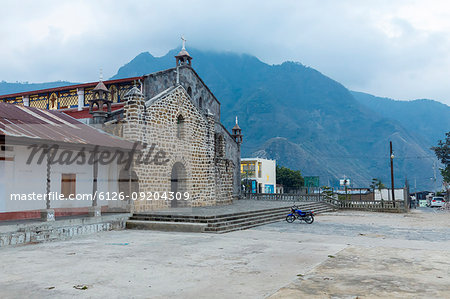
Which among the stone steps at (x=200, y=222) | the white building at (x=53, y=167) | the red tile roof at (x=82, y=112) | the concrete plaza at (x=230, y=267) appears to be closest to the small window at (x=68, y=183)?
the white building at (x=53, y=167)

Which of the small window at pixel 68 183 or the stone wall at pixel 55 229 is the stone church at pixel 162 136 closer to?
the stone wall at pixel 55 229

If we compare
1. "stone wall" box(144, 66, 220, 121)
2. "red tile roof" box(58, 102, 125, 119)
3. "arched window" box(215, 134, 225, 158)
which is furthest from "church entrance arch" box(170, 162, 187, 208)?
"red tile roof" box(58, 102, 125, 119)

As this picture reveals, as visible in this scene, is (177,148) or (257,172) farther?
(257,172)

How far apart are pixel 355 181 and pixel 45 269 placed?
17351cm

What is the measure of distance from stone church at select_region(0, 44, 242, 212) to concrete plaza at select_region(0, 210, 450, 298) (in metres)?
6.74

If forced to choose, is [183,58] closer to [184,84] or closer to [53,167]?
[184,84]

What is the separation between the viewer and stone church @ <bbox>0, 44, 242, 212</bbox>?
63.5 ft

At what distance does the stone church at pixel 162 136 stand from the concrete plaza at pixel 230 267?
6740 mm

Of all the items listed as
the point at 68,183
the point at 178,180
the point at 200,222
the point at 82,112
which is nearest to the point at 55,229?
the point at 68,183

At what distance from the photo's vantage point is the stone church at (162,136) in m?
19.4

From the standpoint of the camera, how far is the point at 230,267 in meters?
8.16

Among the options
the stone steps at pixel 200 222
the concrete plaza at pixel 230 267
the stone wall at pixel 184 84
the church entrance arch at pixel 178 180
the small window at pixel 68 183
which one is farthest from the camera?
the stone wall at pixel 184 84

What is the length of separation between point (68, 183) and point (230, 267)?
1060 centimetres

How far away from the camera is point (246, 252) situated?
10.0 meters
